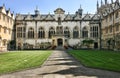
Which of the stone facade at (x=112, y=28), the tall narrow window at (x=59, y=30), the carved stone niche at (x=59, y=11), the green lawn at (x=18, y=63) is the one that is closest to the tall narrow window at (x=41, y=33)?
the tall narrow window at (x=59, y=30)

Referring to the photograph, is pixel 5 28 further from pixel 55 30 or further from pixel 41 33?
pixel 55 30

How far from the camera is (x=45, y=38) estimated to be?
68.2 metres

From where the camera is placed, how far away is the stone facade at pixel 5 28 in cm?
5444

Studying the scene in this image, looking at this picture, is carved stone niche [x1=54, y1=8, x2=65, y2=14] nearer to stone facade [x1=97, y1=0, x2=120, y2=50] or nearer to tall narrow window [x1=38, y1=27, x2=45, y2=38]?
tall narrow window [x1=38, y1=27, x2=45, y2=38]

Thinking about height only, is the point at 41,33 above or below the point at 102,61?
above

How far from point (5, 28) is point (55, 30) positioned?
1711 centimetres

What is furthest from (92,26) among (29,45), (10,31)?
(10,31)

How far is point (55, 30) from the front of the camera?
68.8 meters

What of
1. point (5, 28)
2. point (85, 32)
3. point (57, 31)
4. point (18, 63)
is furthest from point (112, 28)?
point (18, 63)

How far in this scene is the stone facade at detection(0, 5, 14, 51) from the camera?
179 feet

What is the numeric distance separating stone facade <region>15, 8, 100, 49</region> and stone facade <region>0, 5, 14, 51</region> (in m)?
4.36

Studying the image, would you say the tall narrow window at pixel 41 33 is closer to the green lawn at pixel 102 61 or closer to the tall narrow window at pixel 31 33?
the tall narrow window at pixel 31 33

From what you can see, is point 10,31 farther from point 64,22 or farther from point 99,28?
point 99,28

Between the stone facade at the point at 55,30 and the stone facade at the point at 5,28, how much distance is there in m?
4.36
